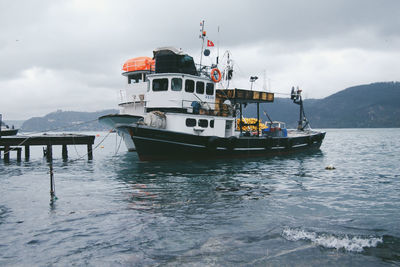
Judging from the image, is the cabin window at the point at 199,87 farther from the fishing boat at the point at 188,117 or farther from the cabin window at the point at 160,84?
the cabin window at the point at 160,84

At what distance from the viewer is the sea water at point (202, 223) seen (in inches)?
270

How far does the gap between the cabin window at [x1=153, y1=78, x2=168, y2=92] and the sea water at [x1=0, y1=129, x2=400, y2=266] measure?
1011 cm

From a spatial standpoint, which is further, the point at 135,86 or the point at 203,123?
the point at 135,86

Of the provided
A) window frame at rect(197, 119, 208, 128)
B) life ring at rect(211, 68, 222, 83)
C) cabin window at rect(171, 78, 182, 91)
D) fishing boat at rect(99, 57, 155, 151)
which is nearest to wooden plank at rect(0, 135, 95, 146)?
fishing boat at rect(99, 57, 155, 151)

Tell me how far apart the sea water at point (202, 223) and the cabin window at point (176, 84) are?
9.88m

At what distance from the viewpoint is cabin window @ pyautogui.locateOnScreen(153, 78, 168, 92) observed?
2470 cm

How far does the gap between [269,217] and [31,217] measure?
7.53 m

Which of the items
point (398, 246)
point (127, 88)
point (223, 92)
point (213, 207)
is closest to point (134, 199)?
point (213, 207)

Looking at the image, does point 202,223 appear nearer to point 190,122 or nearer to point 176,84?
point 190,122

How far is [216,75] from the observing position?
26359 mm

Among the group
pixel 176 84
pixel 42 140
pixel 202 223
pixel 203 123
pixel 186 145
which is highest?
pixel 176 84

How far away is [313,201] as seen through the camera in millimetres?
11984

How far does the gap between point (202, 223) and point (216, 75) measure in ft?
62.0

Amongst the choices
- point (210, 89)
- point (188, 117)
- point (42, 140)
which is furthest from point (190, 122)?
point (42, 140)
